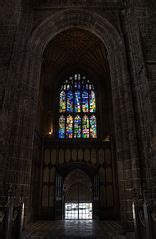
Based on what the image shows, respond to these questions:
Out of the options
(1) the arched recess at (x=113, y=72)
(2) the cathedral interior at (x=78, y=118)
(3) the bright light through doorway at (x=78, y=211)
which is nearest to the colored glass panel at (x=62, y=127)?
(2) the cathedral interior at (x=78, y=118)

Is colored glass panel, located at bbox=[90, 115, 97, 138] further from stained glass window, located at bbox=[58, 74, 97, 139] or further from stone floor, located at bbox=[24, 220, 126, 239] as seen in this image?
stone floor, located at bbox=[24, 220, 126, 239]

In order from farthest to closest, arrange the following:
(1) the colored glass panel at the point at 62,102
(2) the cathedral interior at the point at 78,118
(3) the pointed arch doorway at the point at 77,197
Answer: (1) the colored glass panel at the point at 62,102 → (3) the pointed arch doorway at the point at 77,197 → (2) the cathedral interior at the point at 78,118

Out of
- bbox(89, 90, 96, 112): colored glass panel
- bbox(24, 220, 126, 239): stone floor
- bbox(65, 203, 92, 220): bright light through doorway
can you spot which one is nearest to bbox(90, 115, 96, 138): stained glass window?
bbox(89, 90, 96, 112): colored glass panel

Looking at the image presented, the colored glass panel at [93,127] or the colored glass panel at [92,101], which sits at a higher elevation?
the colored glass panel at [92,101]

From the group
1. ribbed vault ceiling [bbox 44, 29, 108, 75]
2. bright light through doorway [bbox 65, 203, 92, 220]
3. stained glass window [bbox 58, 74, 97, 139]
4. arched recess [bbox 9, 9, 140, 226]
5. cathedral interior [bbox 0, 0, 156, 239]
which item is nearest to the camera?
cathedral interior [bbox 0, 0, 156, 239]

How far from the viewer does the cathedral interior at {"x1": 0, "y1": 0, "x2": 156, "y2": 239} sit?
6.18 metres

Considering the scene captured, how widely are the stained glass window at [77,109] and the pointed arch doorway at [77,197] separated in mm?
2921

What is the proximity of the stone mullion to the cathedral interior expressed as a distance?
37 millimetres

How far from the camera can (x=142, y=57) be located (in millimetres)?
7637

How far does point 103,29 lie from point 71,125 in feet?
24.0

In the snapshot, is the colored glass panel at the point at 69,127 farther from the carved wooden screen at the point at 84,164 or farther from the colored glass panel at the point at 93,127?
the carved wooden screen at the point at 84,164

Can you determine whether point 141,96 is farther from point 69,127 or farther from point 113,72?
point 69,127

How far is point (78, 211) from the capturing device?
11742 mm

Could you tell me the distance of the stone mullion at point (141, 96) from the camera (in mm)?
6379
